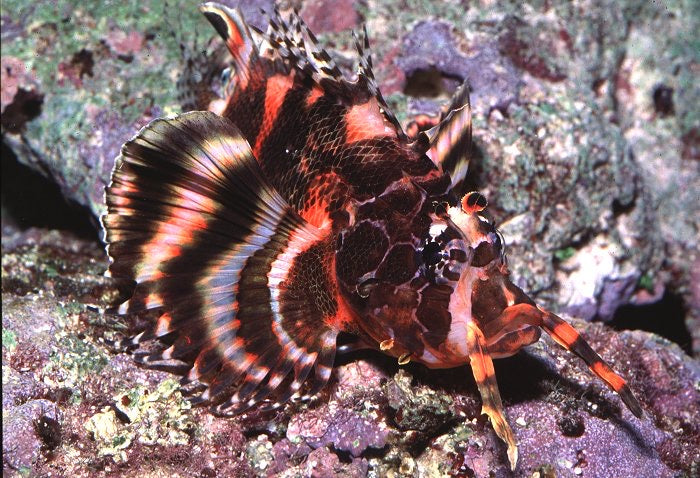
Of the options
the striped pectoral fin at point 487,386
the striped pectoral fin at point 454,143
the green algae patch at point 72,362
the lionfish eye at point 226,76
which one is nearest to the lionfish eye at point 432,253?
the striped pectoral fin at point 487,386

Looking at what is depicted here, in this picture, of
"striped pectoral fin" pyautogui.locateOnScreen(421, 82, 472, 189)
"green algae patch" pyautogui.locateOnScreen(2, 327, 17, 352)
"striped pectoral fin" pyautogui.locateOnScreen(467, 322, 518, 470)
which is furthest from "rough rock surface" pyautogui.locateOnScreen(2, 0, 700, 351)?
"striped pectoral fin" pyautogui.locateOnScreen(467, 322, 518, 470)

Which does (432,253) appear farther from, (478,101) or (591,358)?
(478,101)

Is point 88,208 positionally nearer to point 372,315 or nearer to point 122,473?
point 122,473

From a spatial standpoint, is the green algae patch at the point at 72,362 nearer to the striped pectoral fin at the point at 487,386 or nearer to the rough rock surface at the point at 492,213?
the rough rock surface at the point at 492,213

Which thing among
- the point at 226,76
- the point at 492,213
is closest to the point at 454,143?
the point at 492,213

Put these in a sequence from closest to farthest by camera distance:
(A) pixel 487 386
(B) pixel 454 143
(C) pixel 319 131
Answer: (A) pixel 487 386
(C) pixel 319 131
(B) pixel 454 143

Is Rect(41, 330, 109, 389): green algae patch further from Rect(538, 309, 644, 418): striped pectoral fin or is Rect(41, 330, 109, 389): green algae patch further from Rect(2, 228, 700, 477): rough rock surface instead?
Rect(538, 309, 644, 418): striped pectoral fin
